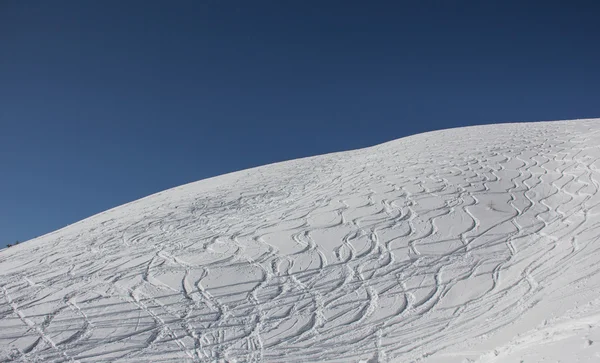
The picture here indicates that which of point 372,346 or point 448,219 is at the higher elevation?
point 448,219

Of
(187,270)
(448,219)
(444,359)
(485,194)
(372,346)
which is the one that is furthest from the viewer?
(485,194)

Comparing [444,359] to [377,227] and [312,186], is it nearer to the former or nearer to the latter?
[377,227]

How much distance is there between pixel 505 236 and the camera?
698 centimetres

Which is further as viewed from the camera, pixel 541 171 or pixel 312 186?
pixel 312 186

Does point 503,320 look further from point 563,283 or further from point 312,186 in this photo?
point 312,186

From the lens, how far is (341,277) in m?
6.05

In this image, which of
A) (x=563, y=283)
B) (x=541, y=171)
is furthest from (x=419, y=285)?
(x=541, y=171)

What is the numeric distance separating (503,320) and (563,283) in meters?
0.89

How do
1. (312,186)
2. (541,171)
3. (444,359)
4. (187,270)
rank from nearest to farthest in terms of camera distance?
(444,359), (187,270), (541,171), (312,186)

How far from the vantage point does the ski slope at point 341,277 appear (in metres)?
4.58

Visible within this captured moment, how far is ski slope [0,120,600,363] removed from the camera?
458 cm

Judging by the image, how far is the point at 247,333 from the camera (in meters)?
A: 4.97

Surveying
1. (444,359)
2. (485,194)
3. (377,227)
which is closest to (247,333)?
(444,359)

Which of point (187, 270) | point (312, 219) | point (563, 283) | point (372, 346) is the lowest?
point (372, 346)
